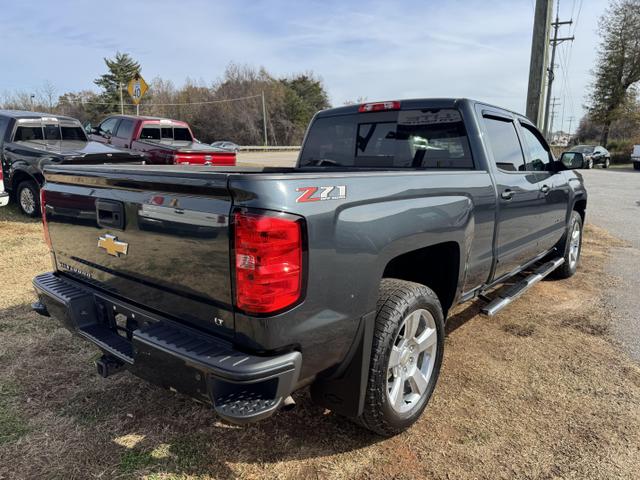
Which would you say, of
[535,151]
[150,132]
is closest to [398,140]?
[535,151]

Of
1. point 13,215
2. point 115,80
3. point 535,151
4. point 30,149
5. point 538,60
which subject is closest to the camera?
point 535,151

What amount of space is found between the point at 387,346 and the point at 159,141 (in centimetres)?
1027

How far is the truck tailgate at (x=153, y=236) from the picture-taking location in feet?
6.34

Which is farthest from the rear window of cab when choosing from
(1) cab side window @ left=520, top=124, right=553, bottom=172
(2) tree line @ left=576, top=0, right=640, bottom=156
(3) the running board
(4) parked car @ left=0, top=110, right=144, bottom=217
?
(2) tree line @ left=576, top=0, right=640, bottom=156

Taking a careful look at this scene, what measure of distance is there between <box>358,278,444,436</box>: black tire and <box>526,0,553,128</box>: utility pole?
24.4 ft

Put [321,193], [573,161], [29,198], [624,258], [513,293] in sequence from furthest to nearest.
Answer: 1. [29,198]
2. [624,258]
3. [573,161]
4. [513,293]
5. [321,193]

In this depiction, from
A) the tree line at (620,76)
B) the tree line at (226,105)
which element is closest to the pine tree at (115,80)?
the tree line at (226,105)

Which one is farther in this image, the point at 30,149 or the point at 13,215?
the point at 13,215

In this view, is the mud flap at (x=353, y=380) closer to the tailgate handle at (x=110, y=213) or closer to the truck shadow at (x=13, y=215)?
the tailgate handle at (x=110, y=213)

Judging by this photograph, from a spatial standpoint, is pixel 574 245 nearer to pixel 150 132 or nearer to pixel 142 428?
pixel 142 428

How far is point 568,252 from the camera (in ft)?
18.3

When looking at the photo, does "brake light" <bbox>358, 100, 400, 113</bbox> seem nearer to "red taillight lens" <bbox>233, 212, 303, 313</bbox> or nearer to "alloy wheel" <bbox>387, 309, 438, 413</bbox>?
"alloy wheel" <bbox>387, 309, 438, 413</bbox>

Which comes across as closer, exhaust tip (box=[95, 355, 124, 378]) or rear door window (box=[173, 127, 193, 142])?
exhaust tip (box=[95, 355, 124, 378])

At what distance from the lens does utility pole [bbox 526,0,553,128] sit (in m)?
8.70
